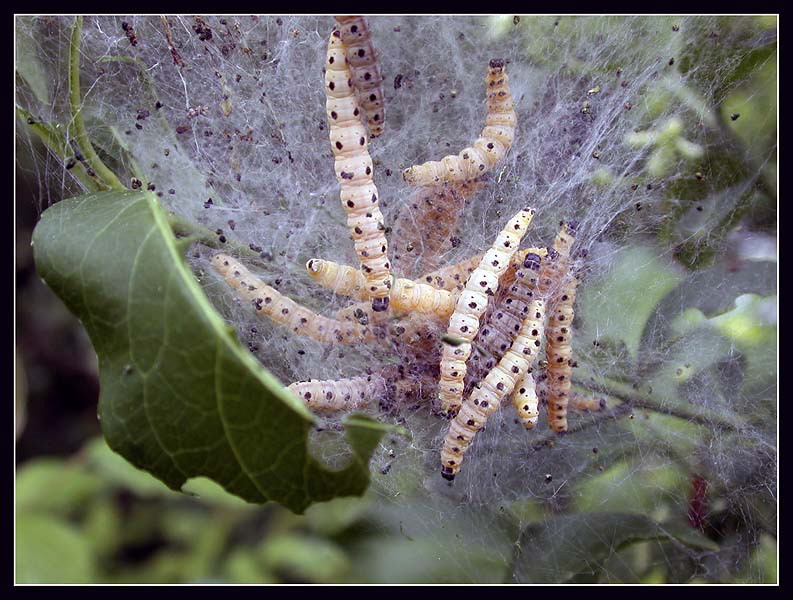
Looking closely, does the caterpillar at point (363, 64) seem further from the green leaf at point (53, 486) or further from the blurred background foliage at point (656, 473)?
the green leaf at point (53, 486)

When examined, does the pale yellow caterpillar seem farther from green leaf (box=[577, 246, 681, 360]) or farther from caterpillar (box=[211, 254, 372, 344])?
green leaf (box=[577, 246, 681, 360])

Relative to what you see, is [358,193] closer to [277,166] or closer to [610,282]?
[277,166]

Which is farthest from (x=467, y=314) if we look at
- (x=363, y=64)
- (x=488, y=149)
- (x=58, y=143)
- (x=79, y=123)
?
(x=58, y=143)

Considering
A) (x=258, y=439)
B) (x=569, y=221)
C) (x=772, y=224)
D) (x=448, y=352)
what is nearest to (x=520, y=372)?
(x=448, y=352)

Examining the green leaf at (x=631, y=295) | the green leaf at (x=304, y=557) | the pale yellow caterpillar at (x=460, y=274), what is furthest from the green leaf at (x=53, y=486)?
the green leaf at (x=631, y=295)

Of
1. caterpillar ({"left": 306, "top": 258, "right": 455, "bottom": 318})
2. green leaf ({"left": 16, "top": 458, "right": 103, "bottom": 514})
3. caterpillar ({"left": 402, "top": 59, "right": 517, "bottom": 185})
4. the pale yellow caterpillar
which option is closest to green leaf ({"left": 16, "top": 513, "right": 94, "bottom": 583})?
green leaf ({"left": 16, "top": 458, "right": 103, "bottom": 514})

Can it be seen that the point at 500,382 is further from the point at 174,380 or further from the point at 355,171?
the point at 174,380
